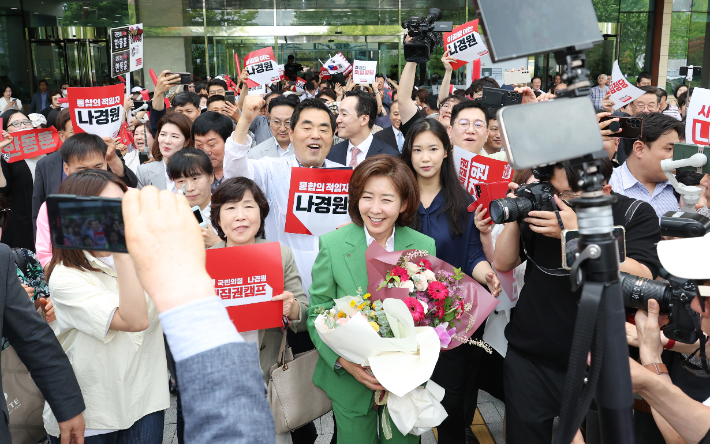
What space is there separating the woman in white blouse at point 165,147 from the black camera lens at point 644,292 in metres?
3.34

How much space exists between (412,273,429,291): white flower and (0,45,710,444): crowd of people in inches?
13.4

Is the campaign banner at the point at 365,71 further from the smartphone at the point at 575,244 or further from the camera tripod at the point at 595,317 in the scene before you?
the camera tripod at the point at 595,317

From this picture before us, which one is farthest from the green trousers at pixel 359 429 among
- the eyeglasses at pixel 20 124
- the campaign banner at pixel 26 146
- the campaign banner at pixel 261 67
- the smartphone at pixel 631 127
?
the campaign banner at pixel 261 67

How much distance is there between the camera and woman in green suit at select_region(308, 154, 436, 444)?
2.71 metres

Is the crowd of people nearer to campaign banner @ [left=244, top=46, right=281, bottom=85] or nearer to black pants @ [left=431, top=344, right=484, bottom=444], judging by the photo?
black pants @ [left=431, top=344, right=484, bottom=444]

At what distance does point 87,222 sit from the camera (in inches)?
45.9

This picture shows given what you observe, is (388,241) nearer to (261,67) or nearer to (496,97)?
(496,97)

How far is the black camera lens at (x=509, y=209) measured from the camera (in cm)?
247

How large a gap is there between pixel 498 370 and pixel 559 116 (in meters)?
3.36

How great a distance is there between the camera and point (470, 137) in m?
4.41

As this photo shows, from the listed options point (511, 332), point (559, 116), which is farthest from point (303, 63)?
point (559, 116)

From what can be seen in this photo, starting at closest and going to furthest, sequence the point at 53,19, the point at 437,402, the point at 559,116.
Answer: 1. the point at 559,116
2. the point at 437,402
3. the point at 53,19

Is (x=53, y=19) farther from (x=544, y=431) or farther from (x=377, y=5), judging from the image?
(x=544, y=431)

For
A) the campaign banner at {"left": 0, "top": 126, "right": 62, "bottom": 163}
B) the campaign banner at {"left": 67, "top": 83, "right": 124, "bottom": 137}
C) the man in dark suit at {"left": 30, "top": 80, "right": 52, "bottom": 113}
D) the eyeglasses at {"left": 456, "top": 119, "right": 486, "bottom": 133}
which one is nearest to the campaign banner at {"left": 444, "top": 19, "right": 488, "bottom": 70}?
the eyeglasses at {"left": 456, "top": 119, "right": 486, "bottom": 133}
